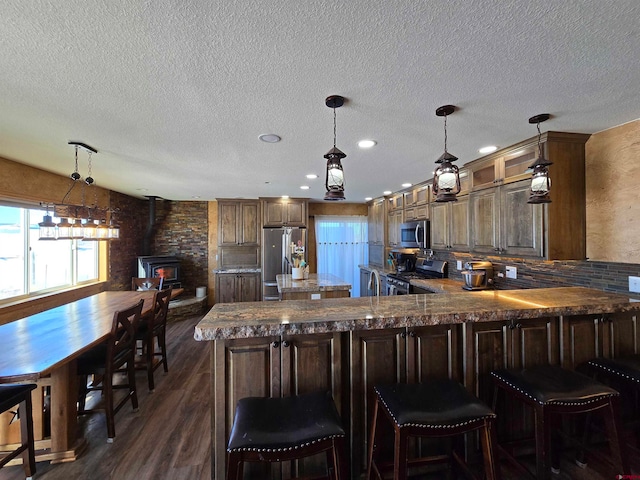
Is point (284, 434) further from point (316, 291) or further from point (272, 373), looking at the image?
point (316, 291)

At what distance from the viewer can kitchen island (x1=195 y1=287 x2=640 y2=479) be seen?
4.62 ft

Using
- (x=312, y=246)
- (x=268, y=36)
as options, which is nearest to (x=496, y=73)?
(x=268, y=36)

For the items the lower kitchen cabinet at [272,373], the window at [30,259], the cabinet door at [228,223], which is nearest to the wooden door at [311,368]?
the lower kitchen cabinet at [272,373]

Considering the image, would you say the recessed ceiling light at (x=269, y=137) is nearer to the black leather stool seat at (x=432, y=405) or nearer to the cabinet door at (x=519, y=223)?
the black leather stool seat at (x=432, y=405)

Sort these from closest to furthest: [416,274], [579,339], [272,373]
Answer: [272,373]
[579,339]
[416,274]

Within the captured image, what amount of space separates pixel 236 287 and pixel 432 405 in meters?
4.99

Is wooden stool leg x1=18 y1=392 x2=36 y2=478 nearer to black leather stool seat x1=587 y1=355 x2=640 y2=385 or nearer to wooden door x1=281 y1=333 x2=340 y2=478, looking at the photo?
wooden door x1=281 y1=333 x2=340 y2=478

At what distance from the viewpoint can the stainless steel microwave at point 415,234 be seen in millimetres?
4062

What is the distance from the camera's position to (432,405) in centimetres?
123

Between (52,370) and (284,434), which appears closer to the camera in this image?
(284,434)

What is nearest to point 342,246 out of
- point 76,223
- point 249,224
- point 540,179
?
point 249,224

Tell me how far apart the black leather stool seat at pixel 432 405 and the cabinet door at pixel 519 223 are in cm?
179

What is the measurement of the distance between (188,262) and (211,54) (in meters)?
5.52

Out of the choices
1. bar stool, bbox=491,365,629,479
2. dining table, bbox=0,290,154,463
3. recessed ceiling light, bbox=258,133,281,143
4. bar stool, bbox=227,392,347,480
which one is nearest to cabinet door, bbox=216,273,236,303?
dining table, bbox=0,290,154,463
